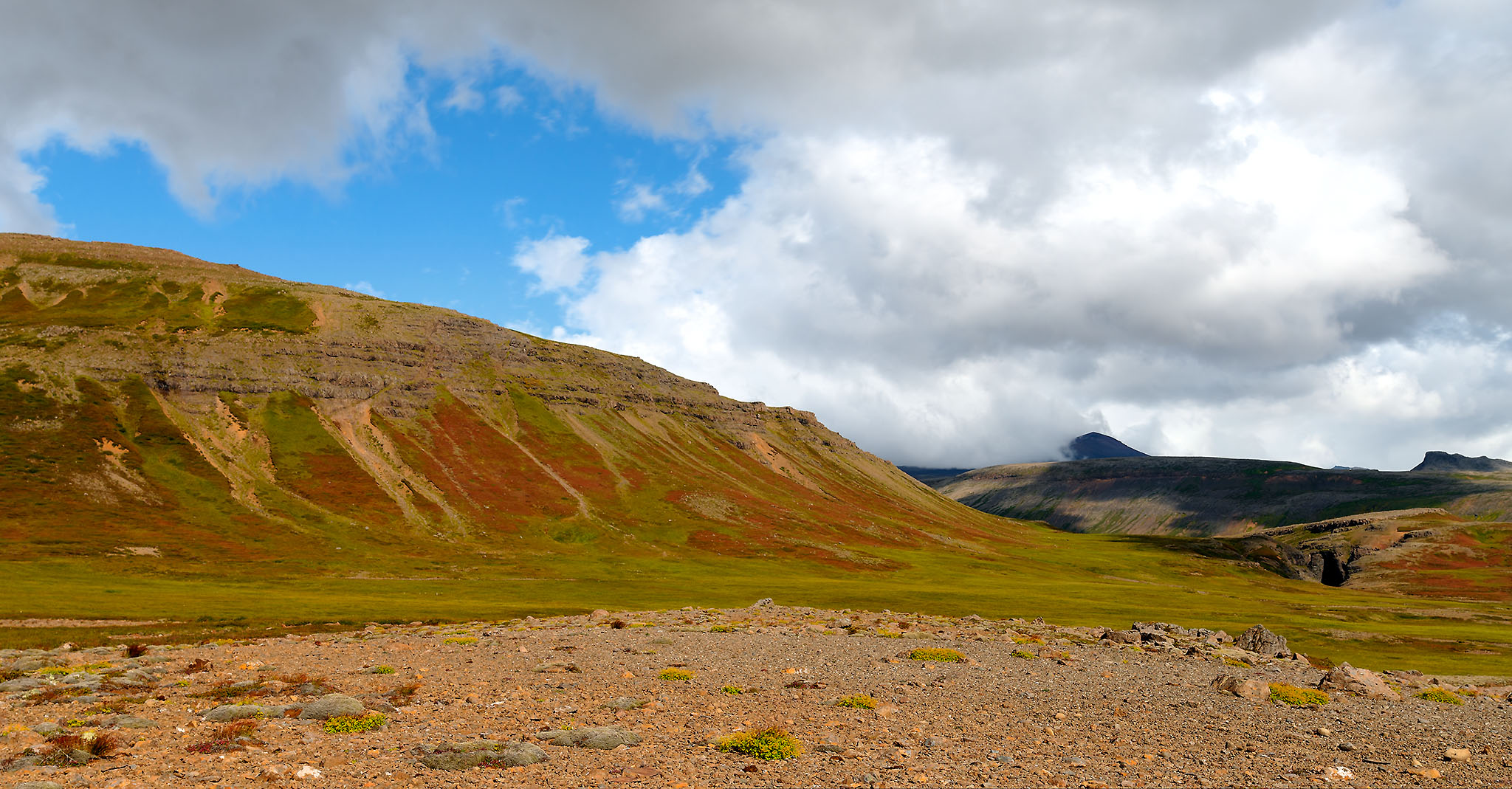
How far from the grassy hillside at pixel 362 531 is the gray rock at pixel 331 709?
37.5m

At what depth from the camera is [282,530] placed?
128 m

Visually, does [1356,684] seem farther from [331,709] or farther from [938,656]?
[331,709]

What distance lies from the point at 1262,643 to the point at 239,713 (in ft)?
179

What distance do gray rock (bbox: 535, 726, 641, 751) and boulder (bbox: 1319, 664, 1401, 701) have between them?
29175 mm

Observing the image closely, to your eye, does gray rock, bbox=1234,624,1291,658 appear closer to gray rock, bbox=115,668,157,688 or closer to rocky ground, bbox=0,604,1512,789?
rocky ground, bbox=0,604,1512,789

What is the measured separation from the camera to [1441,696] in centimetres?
3169

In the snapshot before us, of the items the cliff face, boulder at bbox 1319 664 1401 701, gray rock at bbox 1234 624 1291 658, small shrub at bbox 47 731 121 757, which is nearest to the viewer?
small shrub at bbox 47 731 121 757

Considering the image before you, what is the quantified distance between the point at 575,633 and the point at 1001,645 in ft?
85.0

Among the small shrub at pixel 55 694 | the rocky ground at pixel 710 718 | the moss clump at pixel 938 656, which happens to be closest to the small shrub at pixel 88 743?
the rocky ground at pixel 710 718

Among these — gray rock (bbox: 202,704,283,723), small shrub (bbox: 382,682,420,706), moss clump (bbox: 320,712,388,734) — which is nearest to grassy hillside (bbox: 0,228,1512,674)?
small shrub (bbox: 382,682,420,706)

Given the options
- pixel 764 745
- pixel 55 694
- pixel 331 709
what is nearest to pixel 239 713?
pixel 331 709

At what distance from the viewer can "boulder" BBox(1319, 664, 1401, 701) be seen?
3098 cm

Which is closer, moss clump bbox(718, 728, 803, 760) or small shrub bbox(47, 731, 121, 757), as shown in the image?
small shrub bbox(47, 731, 121, 757)

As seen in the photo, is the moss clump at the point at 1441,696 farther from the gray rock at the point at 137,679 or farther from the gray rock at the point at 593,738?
the gray rock at the point at 137,679
